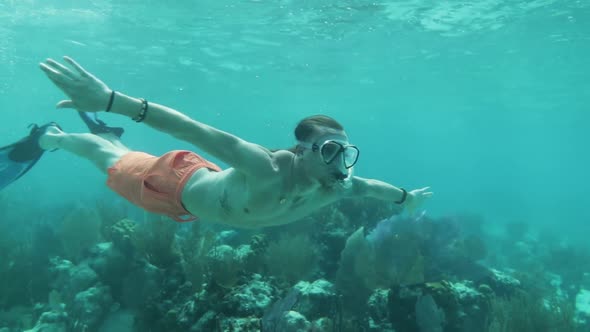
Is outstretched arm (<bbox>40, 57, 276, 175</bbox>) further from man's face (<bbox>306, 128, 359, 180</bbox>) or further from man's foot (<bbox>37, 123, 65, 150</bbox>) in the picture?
man's foot (<bbox>37, 123, 65, 150</bbox>)

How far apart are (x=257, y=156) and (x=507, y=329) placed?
18.6 ft

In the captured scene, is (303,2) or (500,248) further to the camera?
(500,248)

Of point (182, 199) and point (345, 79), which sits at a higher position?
point (182, 199)

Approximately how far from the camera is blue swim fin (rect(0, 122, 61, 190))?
6.38m

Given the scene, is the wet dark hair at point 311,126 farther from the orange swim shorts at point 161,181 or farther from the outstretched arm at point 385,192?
the orange swim shorts at point 161,181

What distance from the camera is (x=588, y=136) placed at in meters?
70.5

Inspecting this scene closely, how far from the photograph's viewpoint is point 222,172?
4.32m

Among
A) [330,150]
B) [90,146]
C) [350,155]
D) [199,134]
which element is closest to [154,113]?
[199,134]

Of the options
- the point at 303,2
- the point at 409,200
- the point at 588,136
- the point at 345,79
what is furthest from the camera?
the point at 588,136

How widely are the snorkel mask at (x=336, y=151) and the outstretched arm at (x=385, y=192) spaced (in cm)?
117

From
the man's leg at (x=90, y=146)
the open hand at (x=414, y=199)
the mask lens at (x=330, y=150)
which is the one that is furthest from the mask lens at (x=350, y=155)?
the man's leg at (x=90, y=146)

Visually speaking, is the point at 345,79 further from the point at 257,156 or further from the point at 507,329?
the point at 257,156

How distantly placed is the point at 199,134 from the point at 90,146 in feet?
10.9

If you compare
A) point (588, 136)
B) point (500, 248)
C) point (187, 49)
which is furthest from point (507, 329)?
point (588, 136)
